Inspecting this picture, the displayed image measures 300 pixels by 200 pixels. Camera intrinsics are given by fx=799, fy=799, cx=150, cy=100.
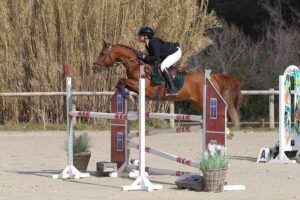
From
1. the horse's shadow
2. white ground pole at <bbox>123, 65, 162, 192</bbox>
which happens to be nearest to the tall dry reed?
the horse's shadow

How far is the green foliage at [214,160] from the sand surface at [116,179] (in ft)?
1.11

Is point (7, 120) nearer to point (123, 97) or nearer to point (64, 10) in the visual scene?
point (64, 10)

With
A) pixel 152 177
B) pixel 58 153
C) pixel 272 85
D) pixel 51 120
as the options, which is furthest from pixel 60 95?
pixel 152 177

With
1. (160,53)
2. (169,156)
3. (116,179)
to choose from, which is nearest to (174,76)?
(160,53)

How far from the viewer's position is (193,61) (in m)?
27.7

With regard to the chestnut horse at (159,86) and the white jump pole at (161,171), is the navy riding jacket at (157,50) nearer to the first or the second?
the chestnut horse at (159,86)

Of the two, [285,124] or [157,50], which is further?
A: [285,124]

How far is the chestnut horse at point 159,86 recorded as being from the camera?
12672 mm

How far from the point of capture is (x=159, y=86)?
1268 cm

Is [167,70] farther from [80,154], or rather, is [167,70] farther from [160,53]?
[80,154]

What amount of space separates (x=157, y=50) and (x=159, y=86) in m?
0.81

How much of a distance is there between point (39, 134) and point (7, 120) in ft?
8.44

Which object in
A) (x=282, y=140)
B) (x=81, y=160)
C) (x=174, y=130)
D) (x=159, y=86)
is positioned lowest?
(x=81, y=160)

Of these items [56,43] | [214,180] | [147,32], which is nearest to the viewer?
[214,180]
